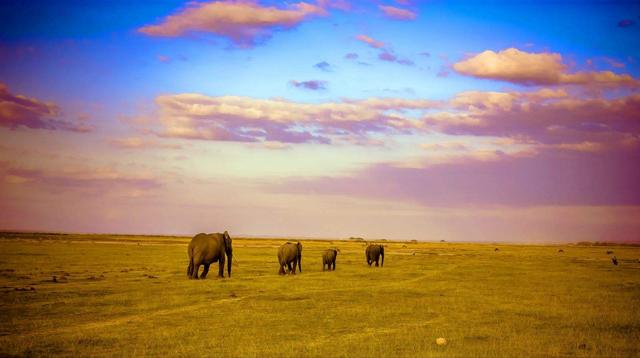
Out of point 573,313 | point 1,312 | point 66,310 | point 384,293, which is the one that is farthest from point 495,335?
point 1,312

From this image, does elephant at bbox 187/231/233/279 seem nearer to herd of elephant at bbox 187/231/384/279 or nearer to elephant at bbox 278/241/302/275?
herd of elephant at bbox 187/231/384/279

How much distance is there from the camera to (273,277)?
116 feet

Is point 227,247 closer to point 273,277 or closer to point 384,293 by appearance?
point 273,277

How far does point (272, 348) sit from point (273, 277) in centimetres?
→ 2114

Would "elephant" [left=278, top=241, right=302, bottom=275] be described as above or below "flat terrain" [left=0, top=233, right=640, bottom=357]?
above

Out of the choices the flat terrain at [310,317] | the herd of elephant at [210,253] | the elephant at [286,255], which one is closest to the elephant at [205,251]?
the herd of elephant at [210,253]

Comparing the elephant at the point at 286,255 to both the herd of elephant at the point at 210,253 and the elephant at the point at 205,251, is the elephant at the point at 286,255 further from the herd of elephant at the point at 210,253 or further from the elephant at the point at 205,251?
the elephant at the point at 205,251

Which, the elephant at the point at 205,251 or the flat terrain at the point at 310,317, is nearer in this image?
the flat terrain at the point at 310,317

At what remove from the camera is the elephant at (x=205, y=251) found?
33.4m

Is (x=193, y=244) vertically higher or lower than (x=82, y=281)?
higher

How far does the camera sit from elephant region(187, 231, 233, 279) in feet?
110

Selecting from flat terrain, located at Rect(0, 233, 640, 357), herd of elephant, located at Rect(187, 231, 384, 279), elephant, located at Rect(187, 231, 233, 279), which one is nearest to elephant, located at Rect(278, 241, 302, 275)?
herd of elephant, located at Rect(187, 231, 384, 279)

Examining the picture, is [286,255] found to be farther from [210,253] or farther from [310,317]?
[310,317]

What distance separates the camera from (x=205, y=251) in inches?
1334
